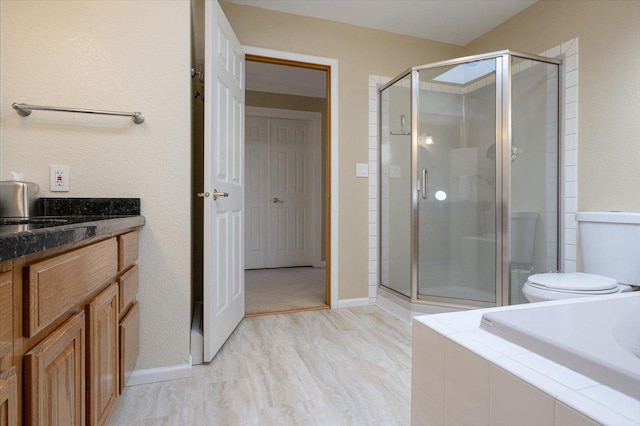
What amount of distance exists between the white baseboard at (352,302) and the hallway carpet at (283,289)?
0.18 metres

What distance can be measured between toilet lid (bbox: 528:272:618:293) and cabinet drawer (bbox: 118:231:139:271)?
200 centimetres

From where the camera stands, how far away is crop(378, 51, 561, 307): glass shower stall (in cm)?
237

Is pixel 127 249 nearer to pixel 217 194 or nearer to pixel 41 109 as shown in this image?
pixel 217 194

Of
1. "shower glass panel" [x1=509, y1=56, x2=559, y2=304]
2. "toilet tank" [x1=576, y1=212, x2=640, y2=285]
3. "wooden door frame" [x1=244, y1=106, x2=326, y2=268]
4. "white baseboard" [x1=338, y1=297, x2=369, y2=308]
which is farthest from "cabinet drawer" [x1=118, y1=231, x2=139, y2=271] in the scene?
"wooden door frame" [x1=244, y1=106, x2=326, y2=268]

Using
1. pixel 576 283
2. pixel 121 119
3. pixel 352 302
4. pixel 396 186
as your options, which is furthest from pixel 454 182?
pixel 121 119

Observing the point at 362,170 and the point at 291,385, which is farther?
the point at 362,170

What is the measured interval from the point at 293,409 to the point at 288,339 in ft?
2.45

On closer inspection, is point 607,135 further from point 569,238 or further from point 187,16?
point 187,16

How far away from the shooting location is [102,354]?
103cm

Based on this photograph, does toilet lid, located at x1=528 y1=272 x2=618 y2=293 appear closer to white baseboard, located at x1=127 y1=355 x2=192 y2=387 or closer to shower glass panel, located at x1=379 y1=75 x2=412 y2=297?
shower glass panel, located at x1=379 y1=75 x2=412 y2=297

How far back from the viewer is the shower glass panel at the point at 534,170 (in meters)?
2.40

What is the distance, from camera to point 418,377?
94cm

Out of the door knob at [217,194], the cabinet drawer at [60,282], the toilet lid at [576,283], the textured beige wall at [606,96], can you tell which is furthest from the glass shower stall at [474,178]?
the cabinet drawer at [60,282]

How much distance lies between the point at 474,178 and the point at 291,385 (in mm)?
1943
